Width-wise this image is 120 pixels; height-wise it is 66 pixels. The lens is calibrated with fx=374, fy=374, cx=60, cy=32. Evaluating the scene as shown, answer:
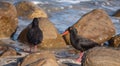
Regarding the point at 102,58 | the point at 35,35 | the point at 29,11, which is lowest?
the point at 29,11

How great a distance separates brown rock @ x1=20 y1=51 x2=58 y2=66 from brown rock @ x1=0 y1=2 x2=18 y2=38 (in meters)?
5.10

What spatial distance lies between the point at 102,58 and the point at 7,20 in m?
6.25

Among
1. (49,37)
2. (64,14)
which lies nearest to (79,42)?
(49,37)

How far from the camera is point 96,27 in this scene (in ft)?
38.2

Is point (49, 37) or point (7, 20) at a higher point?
point (7, 20)

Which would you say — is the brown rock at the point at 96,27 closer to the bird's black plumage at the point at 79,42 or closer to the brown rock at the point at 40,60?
the bird's black plumage at the point at 79,42

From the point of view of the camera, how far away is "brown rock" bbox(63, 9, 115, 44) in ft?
37.4

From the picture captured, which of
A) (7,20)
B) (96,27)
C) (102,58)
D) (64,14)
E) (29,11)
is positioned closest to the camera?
(102,58)

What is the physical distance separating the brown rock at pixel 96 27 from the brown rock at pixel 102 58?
4559mm

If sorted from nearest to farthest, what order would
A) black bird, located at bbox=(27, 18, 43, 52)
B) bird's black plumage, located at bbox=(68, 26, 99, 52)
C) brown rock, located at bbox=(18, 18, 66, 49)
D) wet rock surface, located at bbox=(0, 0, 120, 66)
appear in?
bird's black plumage, located at bbox=(68, 26, 99, 52)
wet rock surface, located at bbox=(0, 0, 120, 66)
black bird, located at bbox=(27, 18, 43, 52)
brown rock, located at bbox=(18, 18, 66, 49)

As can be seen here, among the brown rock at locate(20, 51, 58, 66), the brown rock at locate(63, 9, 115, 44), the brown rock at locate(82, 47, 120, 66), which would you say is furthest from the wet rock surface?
the brown rock at locate(82, 47, 120, 66)

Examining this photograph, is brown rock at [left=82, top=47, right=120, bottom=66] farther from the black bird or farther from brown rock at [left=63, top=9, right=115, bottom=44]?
brown rock at [left=63, top=9, right=115, bottom=44]

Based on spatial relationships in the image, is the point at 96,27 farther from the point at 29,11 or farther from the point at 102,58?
the point at 102,58

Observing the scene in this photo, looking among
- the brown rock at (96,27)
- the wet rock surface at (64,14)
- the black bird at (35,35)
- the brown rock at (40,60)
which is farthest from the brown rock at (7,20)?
the brown rock at (40,60)
